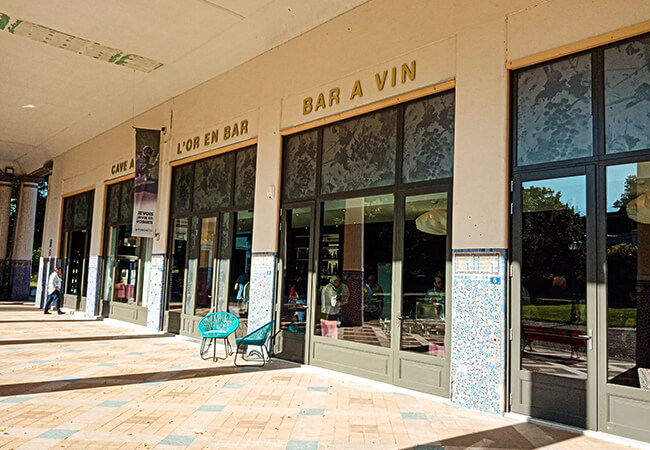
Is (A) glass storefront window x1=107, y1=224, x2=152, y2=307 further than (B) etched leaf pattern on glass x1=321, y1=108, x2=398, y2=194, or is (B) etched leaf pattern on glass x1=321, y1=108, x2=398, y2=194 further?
(A) glass storefront window x1=107, y1=224, x2=152, y2=307

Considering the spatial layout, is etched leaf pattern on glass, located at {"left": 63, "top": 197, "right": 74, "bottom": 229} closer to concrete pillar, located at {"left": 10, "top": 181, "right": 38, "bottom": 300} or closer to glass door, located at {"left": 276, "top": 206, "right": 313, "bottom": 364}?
concrete pillar, located at {"left": 10, "top": 181, "right": 38, "bottom": 300}

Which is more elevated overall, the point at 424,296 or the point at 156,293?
the point at 424,296

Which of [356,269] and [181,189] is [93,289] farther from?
[356,269]

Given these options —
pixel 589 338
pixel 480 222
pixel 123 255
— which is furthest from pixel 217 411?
pixel 123 255

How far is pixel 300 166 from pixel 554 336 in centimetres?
419

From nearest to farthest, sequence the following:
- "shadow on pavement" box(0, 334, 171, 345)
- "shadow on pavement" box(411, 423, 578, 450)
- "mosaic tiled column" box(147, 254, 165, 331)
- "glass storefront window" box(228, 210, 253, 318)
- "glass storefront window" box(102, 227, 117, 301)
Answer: "shadow on pavement" box(411, 423, 578, 450), "glass storefront window" box(228, 210, 253, 318), "shadow on pavement" box(0, 334, 171, 345), "mosaic tiled column" box(147, 254, 165, 331), "glass storefront window" box(102, 227, 117, 301)

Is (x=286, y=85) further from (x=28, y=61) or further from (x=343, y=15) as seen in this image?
(x=28, y=61)

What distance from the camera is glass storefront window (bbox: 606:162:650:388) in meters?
4.11

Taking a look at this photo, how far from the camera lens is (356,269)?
6488 mm

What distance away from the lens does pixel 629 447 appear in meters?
3.96

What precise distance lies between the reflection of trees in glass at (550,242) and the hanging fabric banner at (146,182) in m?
7.52

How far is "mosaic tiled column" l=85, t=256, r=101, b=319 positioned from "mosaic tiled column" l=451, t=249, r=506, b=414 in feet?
33.7

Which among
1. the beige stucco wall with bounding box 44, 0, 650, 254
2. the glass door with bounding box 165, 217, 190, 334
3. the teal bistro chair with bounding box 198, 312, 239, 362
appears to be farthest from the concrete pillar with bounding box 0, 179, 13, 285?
the teal bistro chair with bounding box 198, 312, 239, 362

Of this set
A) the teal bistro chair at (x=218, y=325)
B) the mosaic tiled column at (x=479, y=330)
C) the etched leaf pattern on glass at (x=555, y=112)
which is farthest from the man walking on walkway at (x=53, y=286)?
the etched leaf pattern on glass at (x=555, y=112)
